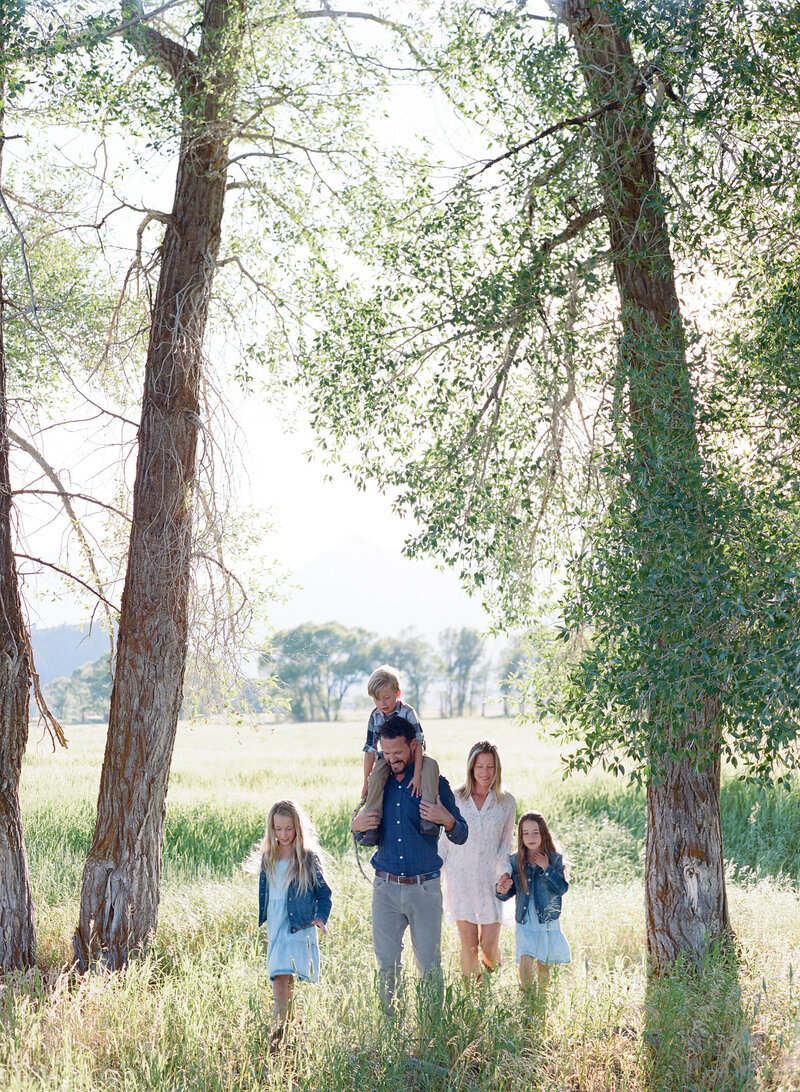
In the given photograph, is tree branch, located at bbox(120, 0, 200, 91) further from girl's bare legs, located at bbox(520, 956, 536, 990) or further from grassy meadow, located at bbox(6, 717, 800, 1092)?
girl's bare legs, located at bbox(520, 956, 536, 990)

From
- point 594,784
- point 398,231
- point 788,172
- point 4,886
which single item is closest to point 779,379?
point 788,172

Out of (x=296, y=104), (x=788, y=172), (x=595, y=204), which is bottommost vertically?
(x=788, y=172)

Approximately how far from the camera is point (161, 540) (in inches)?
319

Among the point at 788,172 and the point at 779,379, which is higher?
the point at 788,172

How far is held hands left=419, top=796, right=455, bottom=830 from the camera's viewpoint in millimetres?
5742

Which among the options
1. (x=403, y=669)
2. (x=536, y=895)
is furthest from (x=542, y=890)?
(x=403, y=669)

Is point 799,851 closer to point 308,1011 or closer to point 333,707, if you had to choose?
point 308,1011

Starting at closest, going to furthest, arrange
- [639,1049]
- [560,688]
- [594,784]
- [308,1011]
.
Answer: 1. [639,1049]
2. [308,1011]
3. [560,688]
4. [594,784]

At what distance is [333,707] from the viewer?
288 ft

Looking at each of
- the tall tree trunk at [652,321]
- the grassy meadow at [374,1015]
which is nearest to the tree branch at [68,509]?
the grassy meadow at [374,1015]

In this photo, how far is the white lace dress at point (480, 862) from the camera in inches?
260

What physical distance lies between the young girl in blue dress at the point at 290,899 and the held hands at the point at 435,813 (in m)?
0.73

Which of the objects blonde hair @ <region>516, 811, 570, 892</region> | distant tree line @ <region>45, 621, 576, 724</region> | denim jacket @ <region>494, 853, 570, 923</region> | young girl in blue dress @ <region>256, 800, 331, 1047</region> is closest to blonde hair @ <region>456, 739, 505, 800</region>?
blonde hair @ <region>516, 811, 570, 892</region>

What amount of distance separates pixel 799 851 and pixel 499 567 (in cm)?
765
